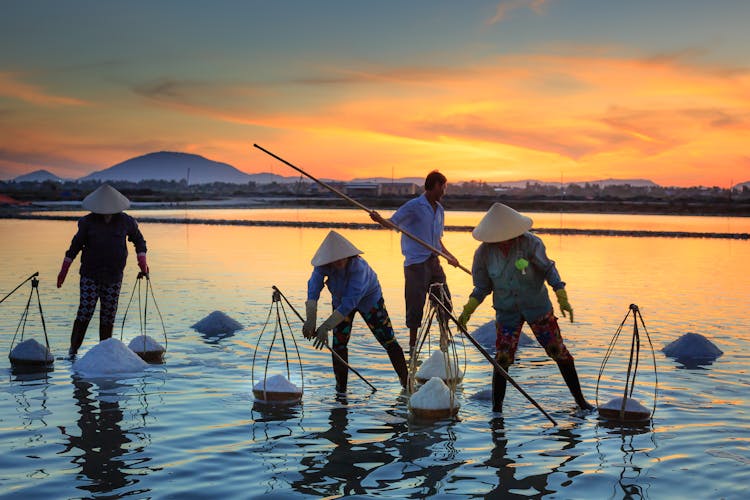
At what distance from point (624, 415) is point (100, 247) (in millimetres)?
5101

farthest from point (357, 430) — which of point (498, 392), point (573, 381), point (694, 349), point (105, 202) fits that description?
point (694, 349)

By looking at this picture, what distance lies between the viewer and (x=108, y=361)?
773cm

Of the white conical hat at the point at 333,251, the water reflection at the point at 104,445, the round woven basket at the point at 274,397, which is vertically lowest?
the water reflection at the point at 104,445

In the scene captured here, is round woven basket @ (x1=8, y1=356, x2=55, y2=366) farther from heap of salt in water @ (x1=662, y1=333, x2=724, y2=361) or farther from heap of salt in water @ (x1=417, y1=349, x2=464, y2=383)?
heap of salt in water @ (x1=662, y1=333, x2=724, y2=361)

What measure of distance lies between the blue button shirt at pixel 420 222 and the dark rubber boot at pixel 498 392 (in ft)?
6.24

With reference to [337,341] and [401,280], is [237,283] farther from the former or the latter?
[337,341]

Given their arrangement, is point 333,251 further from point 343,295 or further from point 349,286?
point 343,295

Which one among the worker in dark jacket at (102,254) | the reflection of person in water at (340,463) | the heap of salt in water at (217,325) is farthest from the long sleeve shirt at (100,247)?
the reflection of person in water at (340,463)

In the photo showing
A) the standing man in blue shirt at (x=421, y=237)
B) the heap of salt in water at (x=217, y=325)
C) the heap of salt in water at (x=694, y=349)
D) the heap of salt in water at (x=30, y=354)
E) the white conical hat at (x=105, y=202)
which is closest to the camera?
the heap of salt in water at (x=30, y=354)

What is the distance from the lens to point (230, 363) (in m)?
8.45

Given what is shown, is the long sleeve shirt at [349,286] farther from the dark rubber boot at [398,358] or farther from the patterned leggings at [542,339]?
the patterned leggings at [542,339]

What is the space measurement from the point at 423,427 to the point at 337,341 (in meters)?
1.16

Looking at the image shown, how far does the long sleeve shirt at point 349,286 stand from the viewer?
21.9ft

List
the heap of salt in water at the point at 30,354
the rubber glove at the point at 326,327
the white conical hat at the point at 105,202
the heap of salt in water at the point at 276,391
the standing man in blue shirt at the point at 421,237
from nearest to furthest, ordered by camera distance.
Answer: the rubber glove at the point at 326,327 → the heap of salt in water at the point at 276,391 → the heap of salt in water at the point at 30,354 → the standing man in blue shirt at the point at 421,237 → the white conical hat at the point at 105,202
